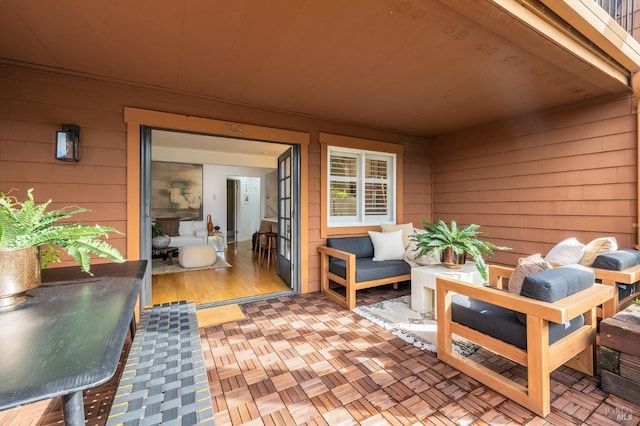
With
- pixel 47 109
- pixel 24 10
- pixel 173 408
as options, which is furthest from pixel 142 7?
pixel 173 408

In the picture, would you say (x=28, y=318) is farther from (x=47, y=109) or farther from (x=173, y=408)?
(x=47, y=109)

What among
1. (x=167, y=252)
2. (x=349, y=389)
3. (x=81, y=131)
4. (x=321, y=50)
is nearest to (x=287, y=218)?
(x=321, y=50)

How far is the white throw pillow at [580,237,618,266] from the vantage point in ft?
8.34

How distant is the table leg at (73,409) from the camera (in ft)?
2.19

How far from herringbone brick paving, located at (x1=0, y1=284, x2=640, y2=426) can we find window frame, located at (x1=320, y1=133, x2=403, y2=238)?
169cm

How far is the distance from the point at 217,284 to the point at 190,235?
10.8 ft

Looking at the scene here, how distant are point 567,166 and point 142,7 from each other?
14.5 ft

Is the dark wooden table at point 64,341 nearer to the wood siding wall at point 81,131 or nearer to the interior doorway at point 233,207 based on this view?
the wood siding wall at point 81,131

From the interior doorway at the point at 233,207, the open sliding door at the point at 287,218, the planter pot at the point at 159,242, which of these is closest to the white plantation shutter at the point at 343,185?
the open sliding door at the point at 287,218

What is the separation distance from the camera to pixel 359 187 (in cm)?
432

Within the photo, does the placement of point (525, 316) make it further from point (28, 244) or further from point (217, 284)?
point (217, 284)

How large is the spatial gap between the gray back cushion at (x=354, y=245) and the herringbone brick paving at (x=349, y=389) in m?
1.38

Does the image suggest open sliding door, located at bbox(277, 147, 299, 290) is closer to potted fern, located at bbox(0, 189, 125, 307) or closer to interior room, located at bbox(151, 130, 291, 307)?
interior room, located at bbox(151, 130, 291, 307)

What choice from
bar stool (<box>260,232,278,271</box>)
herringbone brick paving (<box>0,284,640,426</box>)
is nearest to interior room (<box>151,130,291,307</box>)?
bar stool (<box>260,232,278,271</box>)
